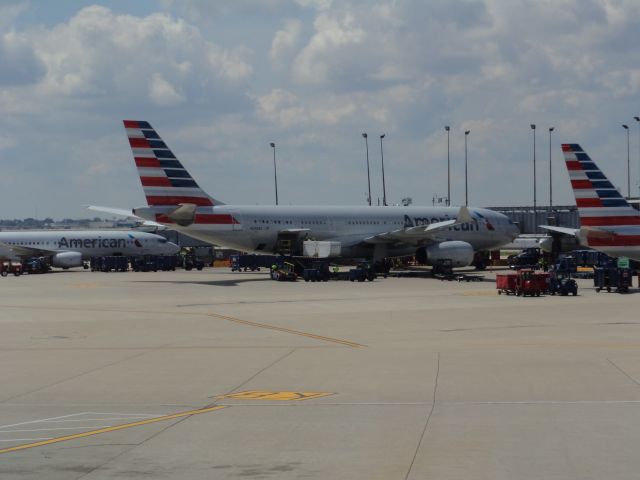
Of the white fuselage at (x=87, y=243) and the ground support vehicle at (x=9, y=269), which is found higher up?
the white fuselage at (x=87, y=243)

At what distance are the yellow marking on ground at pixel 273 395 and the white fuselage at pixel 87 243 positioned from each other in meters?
76.4

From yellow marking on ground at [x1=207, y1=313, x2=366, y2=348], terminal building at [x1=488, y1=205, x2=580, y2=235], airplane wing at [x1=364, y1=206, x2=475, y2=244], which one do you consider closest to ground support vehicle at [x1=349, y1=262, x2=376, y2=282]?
airplane wing at [x1=364, y1=206, x2=475, y2=244]

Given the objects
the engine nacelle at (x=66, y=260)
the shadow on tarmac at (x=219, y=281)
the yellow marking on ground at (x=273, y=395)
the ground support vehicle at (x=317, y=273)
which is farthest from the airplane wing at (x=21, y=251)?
the yellow marking on ground at (x=273, y=395)

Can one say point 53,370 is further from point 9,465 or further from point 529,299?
point 529,299

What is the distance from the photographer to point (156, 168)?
64.8 meters

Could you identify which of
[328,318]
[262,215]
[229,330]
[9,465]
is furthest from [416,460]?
[262,215]

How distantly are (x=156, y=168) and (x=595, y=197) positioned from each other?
92.6ft

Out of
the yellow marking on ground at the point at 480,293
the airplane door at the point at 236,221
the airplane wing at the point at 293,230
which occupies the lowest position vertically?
the yellow marking on ground at the point at 480,293

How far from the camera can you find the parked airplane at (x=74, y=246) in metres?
92.1

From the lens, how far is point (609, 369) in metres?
22.3

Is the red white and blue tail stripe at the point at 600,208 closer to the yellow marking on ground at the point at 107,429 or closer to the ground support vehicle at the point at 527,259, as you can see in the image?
the ground support vehicle at the point at 527,259

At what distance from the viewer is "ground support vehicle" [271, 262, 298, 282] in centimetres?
6825

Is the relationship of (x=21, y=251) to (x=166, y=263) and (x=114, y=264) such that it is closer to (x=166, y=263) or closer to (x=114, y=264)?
(x=114, y=264)

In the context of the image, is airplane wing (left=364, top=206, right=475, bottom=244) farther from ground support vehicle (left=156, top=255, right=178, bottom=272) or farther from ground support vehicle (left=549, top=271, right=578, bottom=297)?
ground support vehicle (left=156, top=255, right=178, bottom=272)
